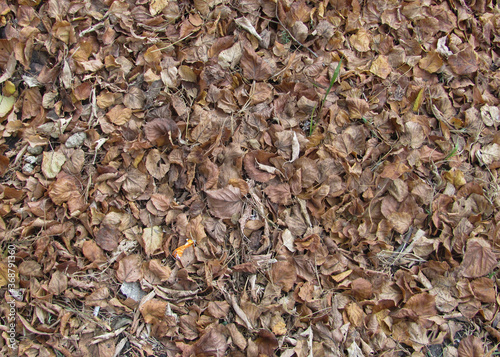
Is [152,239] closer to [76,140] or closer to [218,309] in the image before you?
[218,309]

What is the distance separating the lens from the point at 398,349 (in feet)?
5.40

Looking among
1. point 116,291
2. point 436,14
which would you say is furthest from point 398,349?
point 436,14

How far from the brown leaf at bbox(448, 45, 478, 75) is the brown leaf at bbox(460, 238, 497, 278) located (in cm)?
112

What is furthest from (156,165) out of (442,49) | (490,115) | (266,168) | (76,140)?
(490,115)

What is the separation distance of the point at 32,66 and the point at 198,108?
950 millimetres

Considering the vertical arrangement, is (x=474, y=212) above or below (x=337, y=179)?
below

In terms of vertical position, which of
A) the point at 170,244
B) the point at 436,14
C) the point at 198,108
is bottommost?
the point at 170,244

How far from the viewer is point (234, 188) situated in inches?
66.2

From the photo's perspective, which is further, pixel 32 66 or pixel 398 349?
pixel 32 66

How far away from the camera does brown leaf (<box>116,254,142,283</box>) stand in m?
1.62

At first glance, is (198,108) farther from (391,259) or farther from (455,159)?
(455,159)

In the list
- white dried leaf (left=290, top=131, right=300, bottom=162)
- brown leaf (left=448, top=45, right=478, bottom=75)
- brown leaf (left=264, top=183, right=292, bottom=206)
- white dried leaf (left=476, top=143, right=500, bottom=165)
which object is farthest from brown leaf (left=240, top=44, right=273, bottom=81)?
white dried leaf (left=476, top=143, right=500, bottom=165)

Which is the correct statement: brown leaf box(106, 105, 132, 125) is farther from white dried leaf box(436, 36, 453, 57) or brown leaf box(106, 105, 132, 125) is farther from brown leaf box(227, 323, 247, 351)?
white dried leaf box(436, 36, 453, 57)

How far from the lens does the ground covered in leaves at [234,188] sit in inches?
62.7
